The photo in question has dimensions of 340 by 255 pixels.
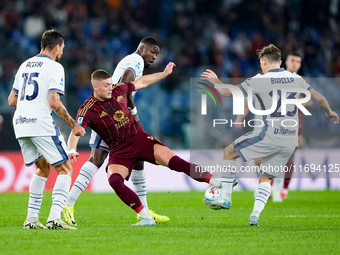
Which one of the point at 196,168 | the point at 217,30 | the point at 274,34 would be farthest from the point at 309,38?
the point at 196,168

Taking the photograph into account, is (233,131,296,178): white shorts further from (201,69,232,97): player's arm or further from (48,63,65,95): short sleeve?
(48,63,65,95): short sleeve

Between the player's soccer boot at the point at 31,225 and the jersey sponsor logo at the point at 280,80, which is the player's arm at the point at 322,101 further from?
the player's soccer boot at the point at 31,225

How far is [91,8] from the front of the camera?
17594 millimetres

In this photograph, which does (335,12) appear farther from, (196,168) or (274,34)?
(196,168)

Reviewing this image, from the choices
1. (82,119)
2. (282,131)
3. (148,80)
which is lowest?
(282,131)

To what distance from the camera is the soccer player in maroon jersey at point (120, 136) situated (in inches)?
237

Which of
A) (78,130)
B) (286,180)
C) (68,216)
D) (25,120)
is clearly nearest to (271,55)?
(78,130)

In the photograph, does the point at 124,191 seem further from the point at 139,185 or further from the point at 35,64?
the point at 35,64

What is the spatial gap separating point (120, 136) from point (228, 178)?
4.55 feet

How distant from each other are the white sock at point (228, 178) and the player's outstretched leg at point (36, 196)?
2.08m

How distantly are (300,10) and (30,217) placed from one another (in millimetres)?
15989

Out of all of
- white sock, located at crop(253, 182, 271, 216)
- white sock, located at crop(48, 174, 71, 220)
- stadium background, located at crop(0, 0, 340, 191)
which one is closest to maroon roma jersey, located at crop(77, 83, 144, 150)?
white sock, located at crop(48, 174, 71, 220)

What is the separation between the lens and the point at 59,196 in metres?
5.77

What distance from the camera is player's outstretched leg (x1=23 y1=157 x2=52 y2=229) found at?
19.3 ft
